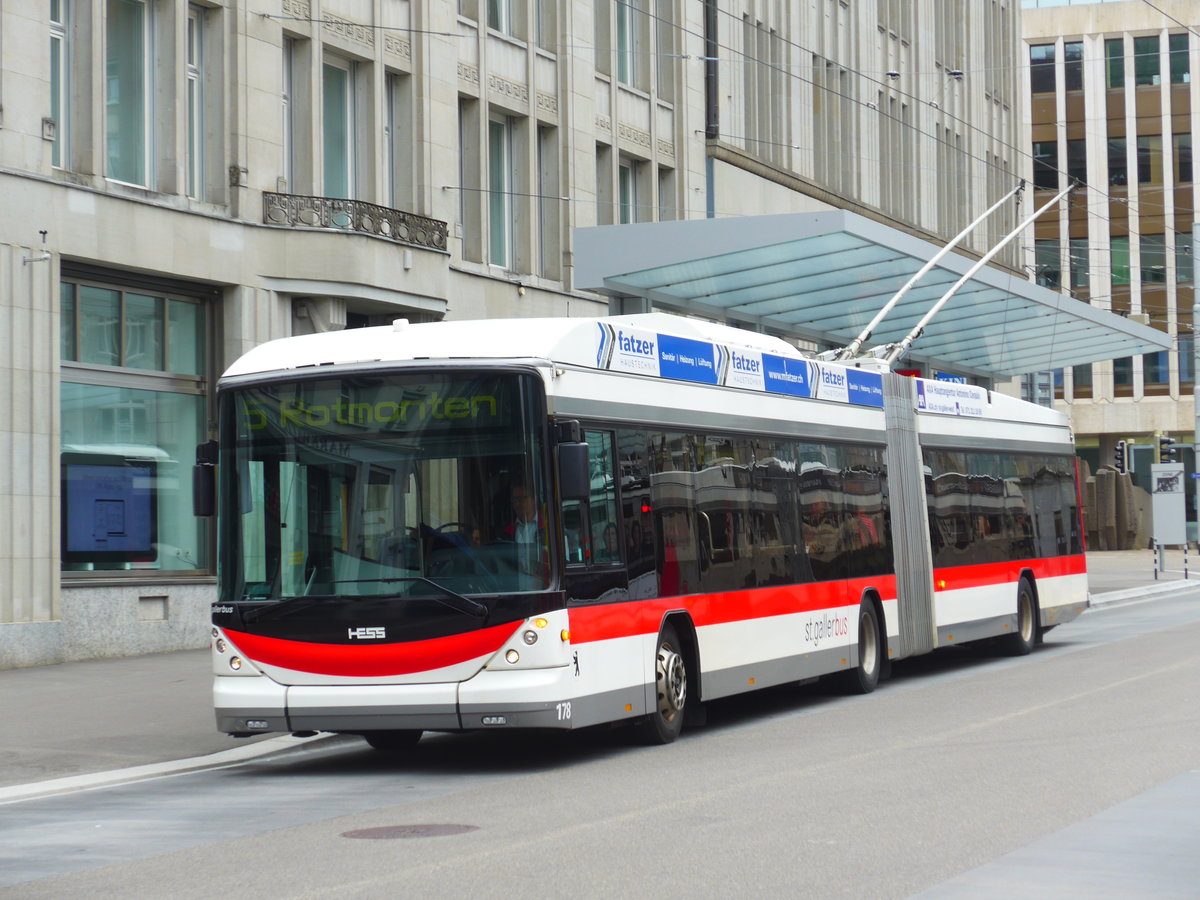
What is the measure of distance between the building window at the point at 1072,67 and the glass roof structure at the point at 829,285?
160ft

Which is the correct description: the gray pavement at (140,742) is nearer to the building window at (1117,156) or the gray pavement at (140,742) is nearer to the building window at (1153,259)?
the building window at (1153,259)

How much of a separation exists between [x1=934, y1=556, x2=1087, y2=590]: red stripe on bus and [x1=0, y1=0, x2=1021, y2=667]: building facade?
9252 millimetres

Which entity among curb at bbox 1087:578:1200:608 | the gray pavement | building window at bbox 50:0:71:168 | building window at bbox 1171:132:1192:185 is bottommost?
the gray pavement

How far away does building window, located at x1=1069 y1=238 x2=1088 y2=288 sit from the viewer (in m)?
83.4

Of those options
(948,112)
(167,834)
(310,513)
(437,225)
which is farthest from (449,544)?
(948,112)

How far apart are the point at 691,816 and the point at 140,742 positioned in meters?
5.96

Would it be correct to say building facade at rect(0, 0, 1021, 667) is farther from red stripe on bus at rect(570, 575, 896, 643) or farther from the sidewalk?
red stripe on bus at rect(570, 575, 896, 643)

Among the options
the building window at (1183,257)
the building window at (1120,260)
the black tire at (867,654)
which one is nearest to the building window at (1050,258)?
the building window at (1120,260)

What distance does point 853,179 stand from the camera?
44.7 meters

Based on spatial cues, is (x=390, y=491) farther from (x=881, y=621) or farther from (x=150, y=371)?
(x=150, y=371)

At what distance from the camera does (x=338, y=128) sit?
26812mm

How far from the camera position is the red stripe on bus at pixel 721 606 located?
40.2 feet

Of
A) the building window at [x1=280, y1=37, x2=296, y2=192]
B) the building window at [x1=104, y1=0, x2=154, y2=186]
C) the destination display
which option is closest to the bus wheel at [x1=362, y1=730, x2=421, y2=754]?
the destination display

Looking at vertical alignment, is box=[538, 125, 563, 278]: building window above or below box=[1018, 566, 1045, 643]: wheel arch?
above
